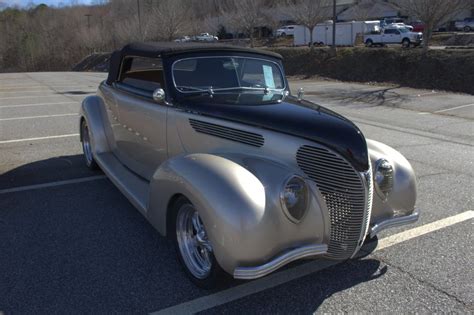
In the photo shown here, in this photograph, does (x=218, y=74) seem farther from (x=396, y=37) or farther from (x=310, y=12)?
(x=396, y=37)

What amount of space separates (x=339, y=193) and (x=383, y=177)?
26.7 inches

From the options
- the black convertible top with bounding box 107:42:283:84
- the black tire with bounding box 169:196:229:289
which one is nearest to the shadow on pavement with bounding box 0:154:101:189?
the black convertible top with bounding box 107:42:283:84

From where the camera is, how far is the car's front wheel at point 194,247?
3184 millimetres

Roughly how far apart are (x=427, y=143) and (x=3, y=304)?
25.7 feet

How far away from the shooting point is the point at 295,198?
9.91 ft

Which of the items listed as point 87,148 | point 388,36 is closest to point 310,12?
point 388,36

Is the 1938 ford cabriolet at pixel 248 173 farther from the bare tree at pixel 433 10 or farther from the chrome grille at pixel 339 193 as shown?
the bare tree at pixel 433 10

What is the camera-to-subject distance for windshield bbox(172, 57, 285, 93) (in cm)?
430

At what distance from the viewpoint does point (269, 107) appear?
12.3 ft

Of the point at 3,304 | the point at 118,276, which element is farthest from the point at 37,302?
the point at 118,276

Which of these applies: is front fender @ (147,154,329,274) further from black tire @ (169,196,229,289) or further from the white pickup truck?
the white pickup truck

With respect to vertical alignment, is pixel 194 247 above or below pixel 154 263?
above

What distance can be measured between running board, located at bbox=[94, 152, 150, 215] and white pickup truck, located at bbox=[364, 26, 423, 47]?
37697mm

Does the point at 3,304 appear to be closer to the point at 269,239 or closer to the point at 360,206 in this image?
the point at 269,239
